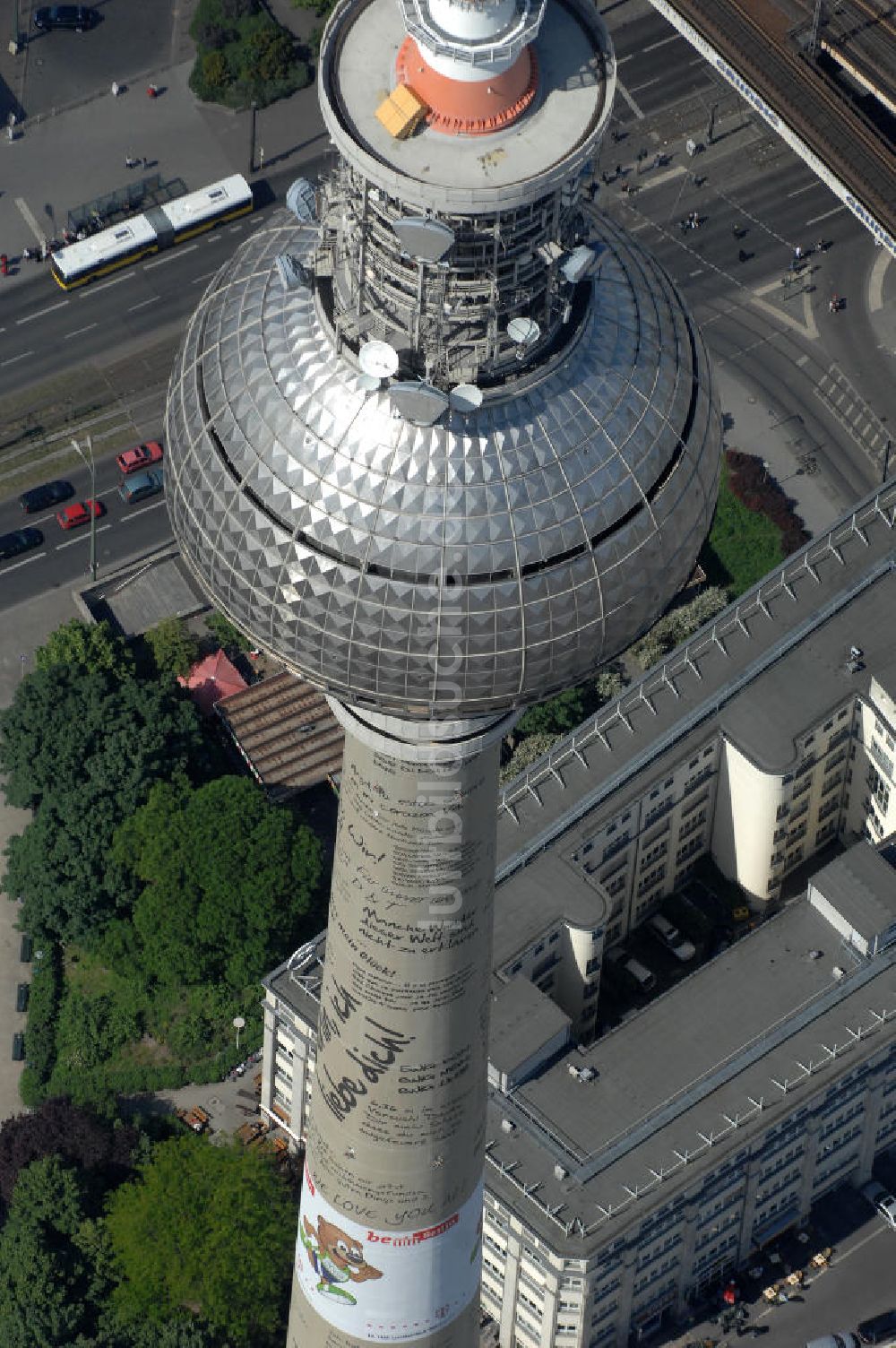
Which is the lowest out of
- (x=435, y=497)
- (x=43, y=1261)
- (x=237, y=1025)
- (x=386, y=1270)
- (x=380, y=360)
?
(x=43, y=1261)

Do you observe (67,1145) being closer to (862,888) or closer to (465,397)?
(862,888)

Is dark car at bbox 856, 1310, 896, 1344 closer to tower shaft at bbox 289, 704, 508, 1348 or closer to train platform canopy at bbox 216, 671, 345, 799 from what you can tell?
train platform canopy at bbox 216, 671, 345, 799

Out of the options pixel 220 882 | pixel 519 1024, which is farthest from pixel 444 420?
pixel 220 882

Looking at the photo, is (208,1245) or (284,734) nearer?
(208,1245)

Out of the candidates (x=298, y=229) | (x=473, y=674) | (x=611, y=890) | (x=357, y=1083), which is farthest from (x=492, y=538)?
(x=611, y=890)

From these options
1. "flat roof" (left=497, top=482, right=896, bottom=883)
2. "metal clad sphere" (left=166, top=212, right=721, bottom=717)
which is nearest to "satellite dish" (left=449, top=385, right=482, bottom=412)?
"metal clad sphere" (left=166, top=212, right=721, bottom=717)

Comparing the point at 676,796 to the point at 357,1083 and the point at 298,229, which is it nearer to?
the point at 357,1083

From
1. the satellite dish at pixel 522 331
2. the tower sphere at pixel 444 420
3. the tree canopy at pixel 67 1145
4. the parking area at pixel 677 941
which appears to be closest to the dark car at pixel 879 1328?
the parking area at pixel 677 941
